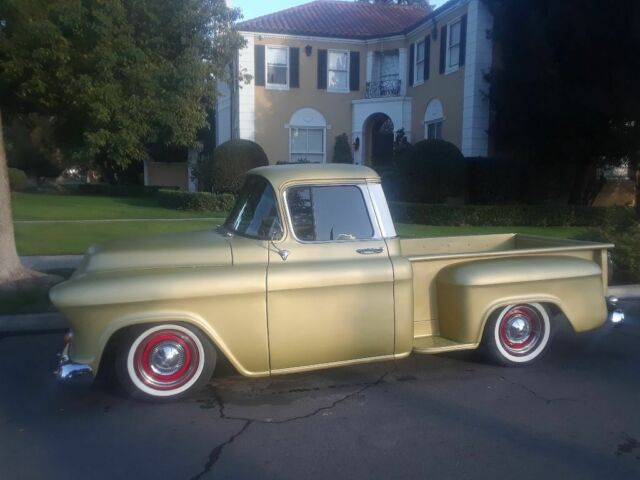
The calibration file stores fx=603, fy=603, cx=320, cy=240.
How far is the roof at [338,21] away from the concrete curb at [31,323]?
18918mm

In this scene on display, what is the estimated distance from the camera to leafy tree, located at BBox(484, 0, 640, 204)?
14.1 meters

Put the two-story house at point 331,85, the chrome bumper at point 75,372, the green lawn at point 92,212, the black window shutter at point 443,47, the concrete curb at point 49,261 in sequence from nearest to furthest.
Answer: the chrome bumper at point 75,372
the concrete curb at point 49,261
the green lawn at point 92,212
the black window shutter at point 443,47
the two-story house at point 331,85

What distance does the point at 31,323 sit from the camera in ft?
22.6

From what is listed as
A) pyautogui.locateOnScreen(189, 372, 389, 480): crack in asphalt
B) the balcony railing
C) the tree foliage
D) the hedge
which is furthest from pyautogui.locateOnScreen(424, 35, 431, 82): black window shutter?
pyautogui.locateOnScreen(189, 372, 389, 480): crack in asphalt

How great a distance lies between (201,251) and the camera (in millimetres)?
4832

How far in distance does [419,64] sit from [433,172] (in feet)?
28.2

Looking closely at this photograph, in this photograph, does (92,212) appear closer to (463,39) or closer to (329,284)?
(463,39)

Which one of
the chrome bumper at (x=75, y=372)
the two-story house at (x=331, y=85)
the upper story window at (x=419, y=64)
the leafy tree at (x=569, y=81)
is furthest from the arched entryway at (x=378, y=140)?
the chrome bumper at (x=75, y=372)

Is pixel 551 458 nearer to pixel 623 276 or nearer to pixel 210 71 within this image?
pixel 623 276

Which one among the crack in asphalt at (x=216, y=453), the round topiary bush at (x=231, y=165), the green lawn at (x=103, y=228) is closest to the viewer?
the crack in asphalt at (x=216, y=453)

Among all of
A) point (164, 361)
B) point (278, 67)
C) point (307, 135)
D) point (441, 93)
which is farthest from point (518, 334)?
point (278, 67)

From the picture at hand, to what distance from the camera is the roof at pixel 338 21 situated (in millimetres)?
24953

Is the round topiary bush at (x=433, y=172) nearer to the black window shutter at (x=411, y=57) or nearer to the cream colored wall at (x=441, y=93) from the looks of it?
the cream colored wall at (x=441, y=93)

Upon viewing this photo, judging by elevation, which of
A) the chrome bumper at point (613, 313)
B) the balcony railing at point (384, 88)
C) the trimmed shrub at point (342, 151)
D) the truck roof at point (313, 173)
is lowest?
the chrome bumper at point (613, 313)
